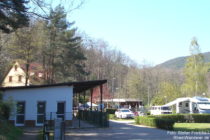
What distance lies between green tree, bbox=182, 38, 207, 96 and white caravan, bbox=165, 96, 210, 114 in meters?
13.4

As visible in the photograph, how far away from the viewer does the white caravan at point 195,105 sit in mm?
43341

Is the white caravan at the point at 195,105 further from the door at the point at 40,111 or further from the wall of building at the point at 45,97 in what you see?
the door at the point at 40,111

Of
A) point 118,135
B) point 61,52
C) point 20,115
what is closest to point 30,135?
point 118,135

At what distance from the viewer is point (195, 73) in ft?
199

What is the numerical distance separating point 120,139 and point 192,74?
4779 cm

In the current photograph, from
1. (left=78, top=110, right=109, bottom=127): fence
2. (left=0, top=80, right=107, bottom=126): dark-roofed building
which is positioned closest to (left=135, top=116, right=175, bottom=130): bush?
(left=78, top=110, right=109, bottom=127): fence

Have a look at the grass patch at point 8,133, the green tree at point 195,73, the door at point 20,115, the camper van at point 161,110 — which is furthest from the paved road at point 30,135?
the green tree at point 195,73

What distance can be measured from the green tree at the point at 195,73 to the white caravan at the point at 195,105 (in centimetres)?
1339

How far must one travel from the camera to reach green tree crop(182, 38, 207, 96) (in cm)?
6062

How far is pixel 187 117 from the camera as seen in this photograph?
118 ft

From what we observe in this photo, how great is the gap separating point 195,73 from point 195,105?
1662 cm

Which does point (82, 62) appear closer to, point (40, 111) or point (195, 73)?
point (195, 73)

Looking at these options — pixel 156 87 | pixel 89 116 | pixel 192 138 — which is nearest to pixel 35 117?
pixel 89 116

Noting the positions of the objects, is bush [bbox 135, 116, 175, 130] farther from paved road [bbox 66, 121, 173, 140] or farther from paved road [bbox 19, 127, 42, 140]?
paved road [bbox 19, 127, 42, 140]
